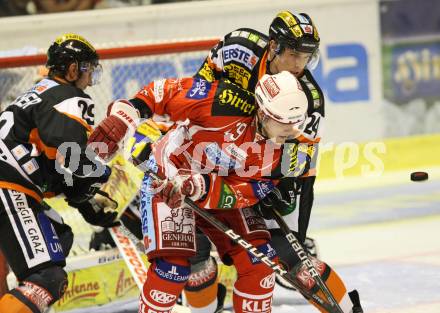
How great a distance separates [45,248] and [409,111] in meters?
5.30

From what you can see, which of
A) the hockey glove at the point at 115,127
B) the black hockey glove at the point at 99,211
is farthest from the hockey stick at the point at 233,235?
the black hockey glove at the point at 99,211

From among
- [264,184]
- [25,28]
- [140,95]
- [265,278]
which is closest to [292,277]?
[265,278]

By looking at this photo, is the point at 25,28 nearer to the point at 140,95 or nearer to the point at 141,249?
the point at 141,249

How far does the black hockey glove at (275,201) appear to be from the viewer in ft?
13.2

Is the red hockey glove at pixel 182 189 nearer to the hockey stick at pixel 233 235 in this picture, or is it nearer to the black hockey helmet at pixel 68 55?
the hockey stick at pixel 233 235

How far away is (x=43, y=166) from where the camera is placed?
4086 mm

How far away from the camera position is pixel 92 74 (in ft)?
14.1

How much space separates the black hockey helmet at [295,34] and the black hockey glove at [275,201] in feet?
1.92

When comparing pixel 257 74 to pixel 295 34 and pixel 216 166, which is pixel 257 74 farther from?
pixel 216 166

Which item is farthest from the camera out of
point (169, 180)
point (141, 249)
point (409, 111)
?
point (409, 111)

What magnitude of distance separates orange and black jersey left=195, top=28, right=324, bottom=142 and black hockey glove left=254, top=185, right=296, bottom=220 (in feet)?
0.77

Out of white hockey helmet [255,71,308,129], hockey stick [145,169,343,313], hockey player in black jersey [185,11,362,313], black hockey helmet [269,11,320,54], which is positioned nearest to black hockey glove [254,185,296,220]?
hockey player in black jersey [185,11,362,313]

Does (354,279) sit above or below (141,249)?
below

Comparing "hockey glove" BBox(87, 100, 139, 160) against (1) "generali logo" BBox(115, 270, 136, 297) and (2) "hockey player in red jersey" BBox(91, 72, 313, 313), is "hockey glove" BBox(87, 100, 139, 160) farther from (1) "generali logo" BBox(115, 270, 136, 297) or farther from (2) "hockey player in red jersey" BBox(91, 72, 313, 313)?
(1) "generali logo" BBox(115, 270, 136, 297)
